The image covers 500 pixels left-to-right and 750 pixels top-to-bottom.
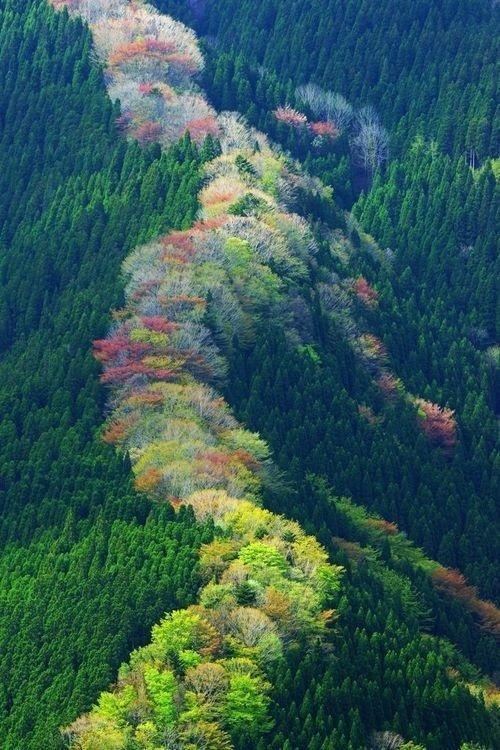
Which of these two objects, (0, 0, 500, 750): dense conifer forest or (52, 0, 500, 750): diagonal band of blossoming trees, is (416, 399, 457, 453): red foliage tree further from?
(52, 0, 500, 750): diagonal band of blossoming trees

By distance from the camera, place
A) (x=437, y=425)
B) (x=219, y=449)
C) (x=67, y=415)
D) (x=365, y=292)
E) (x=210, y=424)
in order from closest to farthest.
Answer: (x=219, y=449) < (x=67, y=415) < (x=210, y=424) < (x=437, y=425) < (x=365, y=292)

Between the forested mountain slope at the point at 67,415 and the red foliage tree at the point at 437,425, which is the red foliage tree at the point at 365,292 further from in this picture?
the forested mountain slope at the point at 67,415

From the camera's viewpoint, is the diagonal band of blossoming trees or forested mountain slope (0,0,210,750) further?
forested mountain slope (0,0,210,750)

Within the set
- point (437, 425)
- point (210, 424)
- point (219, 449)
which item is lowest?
point (437, 425)

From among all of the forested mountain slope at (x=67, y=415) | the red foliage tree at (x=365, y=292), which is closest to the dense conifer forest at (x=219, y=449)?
the forested mountain slope at (x=67, y=415)

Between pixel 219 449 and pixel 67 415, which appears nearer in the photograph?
pixel 219 449

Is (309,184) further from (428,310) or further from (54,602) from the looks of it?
(54,602)

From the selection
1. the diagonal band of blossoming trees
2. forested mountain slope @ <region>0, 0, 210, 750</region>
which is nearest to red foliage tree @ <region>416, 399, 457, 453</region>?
the diagonal band of blossoming trees

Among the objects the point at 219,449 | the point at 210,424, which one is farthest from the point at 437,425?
the point at 219,449

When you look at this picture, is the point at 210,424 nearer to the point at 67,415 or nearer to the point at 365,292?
the point at 67,415
